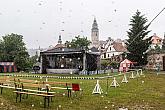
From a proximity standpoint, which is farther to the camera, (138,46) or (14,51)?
(14,51)

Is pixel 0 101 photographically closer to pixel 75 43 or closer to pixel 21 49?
pixel 21 49

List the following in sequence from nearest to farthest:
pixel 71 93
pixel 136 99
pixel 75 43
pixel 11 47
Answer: pixel 136 99 < pixel 71 93 < pixel 11 47 < pixel 75 43

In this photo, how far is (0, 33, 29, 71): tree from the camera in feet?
243

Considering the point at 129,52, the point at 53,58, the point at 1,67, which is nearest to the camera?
the point at 53,58

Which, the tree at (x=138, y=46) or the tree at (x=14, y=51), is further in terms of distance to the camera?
the tree at (x=14, y=51)

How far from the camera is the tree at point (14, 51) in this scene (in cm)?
7393

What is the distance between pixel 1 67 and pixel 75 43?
125 ft

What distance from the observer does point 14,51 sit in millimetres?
76375

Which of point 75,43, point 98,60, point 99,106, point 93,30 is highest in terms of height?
point 93,30

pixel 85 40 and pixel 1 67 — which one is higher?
pixel 85 40

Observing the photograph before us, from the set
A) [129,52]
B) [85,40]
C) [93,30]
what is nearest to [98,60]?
[129,52]

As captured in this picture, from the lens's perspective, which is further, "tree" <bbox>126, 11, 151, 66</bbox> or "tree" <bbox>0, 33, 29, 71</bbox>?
"tree" <bbox>0, 33, 29, 71</bbox>

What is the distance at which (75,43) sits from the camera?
95.6 meters

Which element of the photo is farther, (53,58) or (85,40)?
(85,40)
